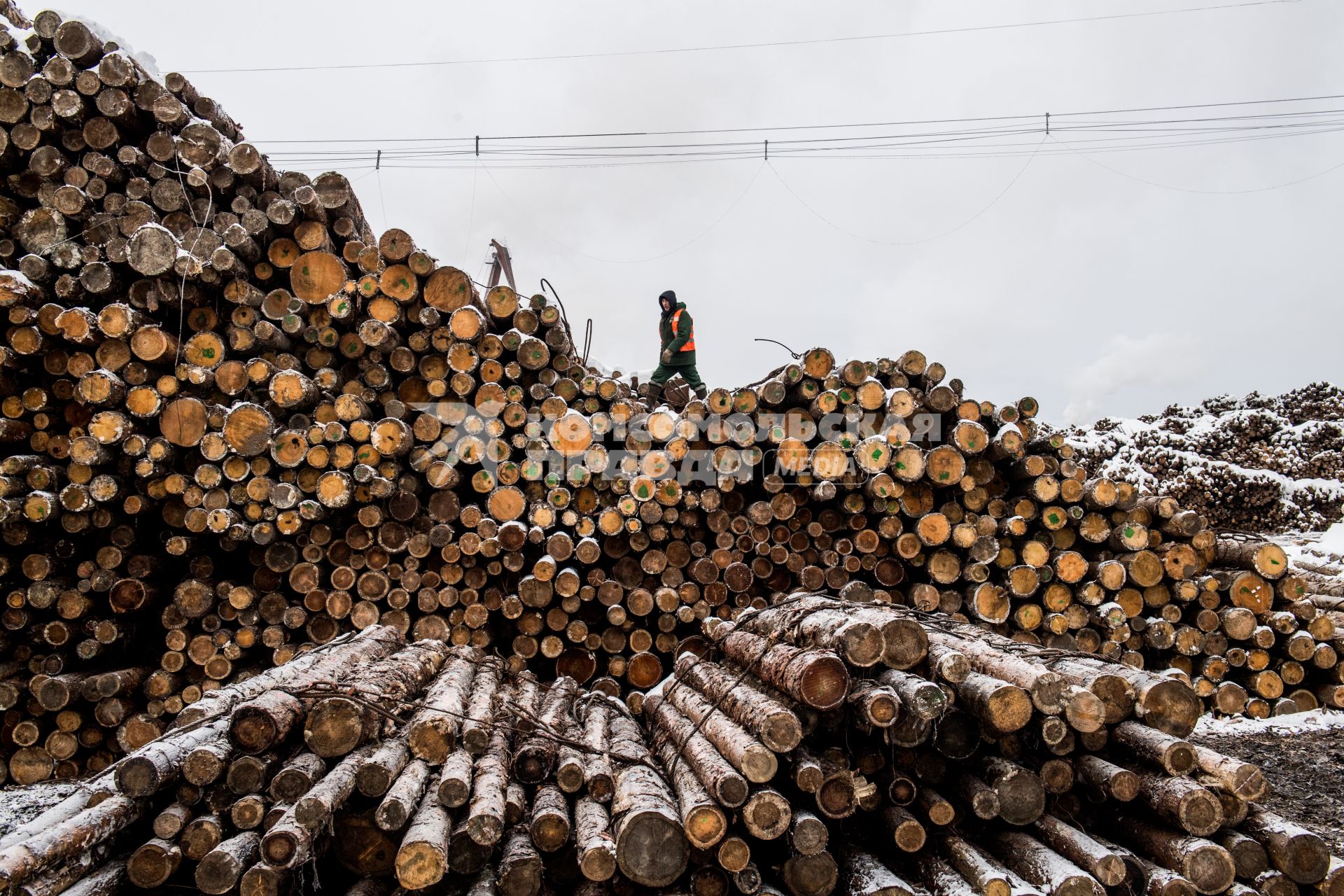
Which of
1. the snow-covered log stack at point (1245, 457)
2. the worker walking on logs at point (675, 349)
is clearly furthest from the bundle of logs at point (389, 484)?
the snow-covered log stack at point (1245, 457)

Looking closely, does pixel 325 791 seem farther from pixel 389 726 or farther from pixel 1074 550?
pixel 1074 550

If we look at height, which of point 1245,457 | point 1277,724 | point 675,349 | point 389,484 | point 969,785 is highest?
point 675,349

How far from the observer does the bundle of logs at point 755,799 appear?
275 cm

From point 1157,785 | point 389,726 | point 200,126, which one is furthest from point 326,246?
point 1157,785

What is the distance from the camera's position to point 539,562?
5.48 m

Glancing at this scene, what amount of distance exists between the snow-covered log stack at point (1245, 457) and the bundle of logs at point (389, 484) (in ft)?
23.0

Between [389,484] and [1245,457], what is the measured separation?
15.9 metres

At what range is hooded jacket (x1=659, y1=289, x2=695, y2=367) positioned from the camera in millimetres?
7445

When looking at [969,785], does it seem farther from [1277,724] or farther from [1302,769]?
[1277,724]

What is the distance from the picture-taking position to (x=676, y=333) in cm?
753

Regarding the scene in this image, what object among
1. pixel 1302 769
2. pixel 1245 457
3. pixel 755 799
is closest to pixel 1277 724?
pixel 1302 769

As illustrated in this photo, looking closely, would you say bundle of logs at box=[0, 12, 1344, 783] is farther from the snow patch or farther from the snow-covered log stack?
the snow-covered log stack

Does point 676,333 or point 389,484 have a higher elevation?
point 676,333

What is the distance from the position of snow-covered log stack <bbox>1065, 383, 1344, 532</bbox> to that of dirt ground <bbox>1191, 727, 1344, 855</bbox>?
700 cm
